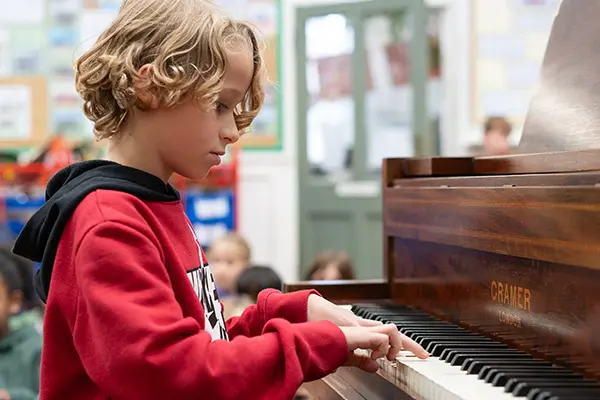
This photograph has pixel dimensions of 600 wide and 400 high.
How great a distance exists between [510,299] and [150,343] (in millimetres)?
598

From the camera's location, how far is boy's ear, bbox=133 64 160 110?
4.26ft

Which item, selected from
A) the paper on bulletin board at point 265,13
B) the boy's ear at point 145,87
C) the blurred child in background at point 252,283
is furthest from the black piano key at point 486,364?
the paper on bulletin board at point 265,13

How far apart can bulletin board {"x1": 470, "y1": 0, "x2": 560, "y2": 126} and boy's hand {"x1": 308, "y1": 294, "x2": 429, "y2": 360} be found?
15.7ft

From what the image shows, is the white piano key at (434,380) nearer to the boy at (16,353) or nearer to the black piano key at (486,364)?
the black piano key at (486,364)

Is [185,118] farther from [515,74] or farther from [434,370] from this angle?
[515,74]

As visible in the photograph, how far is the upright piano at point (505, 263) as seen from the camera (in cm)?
120

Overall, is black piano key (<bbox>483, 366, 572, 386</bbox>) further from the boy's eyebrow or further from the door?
the door

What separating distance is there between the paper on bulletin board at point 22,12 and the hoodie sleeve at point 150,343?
537 centimetres

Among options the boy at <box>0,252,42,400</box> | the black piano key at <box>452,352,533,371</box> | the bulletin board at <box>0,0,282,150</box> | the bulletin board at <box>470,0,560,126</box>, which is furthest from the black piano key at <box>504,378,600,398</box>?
the bulletin board at <box>0,0,282,150</box>


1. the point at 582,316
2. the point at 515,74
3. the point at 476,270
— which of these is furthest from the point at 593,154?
Result: the point at 515,74

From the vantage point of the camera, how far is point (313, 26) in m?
6.27

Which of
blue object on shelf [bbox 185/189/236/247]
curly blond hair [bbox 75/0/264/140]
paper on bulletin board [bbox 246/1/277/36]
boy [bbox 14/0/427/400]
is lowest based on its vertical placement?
blue object on shelf [bbox 185/189/236/247]

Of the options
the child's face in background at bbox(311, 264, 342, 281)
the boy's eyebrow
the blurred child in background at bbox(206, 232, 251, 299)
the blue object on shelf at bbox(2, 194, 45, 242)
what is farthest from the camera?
the blue object on shelf at bbox(2, 194, 45, 242)

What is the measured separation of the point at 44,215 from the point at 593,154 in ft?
2.58
